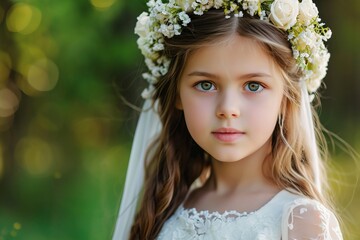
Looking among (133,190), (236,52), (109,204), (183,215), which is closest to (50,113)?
(109,204)

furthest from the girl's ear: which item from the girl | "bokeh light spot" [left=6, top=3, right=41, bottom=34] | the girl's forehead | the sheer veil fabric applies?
"bokeh light spot" [left=6, top=3, right=41, bottom=34]

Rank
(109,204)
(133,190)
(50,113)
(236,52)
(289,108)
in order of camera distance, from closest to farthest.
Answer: (236,52), (289,108), (133,190), (109,204), (50,113)

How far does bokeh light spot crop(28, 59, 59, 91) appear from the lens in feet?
15.8

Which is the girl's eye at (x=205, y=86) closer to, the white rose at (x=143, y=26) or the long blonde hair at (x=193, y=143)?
the long blonde hair at (x=193, y=143)

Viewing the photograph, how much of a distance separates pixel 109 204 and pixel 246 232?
2.12 metres

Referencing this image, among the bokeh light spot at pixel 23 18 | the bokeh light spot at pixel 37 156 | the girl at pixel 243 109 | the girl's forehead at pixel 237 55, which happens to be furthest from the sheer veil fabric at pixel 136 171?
the bokeh light spot at pixel 37 156

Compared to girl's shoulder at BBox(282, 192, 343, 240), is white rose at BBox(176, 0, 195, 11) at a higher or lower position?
higher

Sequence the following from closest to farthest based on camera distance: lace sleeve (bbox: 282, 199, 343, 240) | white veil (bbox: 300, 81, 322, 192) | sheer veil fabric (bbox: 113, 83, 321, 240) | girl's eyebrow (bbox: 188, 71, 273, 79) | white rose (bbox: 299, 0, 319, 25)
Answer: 1. lace sleeve (bbox: 282, 199, 343, 240)
2. girl's eyebrow (bbox: 188, 71, 273, 79)
3. white rose (bbox: 299, 0, 319, 25)
4. white veil (bbox: 300, 81, 322, 192)
5. sheer veil fabric (bbox: 113, 83, 321, 240)

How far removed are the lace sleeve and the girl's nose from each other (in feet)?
1.30

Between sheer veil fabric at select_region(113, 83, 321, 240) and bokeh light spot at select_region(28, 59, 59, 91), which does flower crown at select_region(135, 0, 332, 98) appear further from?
bokeh light spot at select_region(28, 59, 59, 91)

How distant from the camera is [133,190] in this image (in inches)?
127

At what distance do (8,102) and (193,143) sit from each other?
2.23 metres

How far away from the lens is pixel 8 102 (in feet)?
16.5

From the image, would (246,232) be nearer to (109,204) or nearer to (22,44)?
(109,204)
